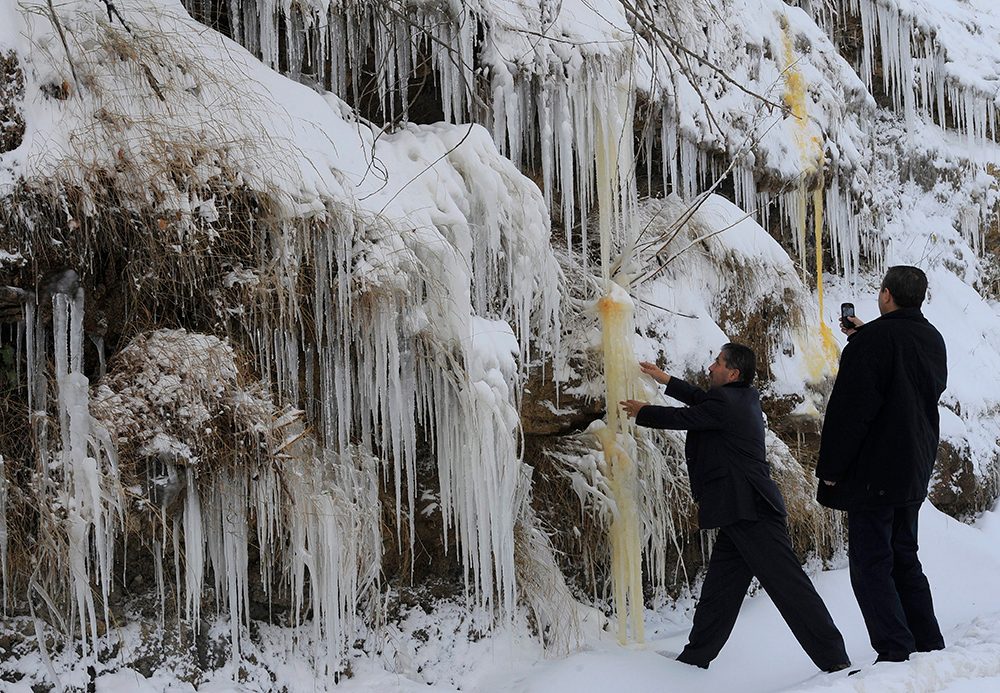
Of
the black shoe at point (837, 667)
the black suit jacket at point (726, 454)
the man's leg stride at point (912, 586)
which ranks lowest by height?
the black shoe at point (837, 667)

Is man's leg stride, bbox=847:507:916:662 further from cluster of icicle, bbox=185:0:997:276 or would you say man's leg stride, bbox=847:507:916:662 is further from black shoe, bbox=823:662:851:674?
cluster of icicle, bbox=185:0:997:276

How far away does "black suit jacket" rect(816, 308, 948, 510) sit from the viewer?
371 centimetres

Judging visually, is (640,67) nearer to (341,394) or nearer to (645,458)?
(645,458)

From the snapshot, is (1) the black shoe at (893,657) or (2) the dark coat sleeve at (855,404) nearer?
(1) the black shoe at (893,657)

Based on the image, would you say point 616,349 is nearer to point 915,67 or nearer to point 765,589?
point 765,589

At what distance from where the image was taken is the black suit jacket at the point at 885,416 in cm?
371

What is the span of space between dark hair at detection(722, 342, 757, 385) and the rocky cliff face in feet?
2.86

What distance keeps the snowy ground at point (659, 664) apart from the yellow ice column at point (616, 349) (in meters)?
0.53

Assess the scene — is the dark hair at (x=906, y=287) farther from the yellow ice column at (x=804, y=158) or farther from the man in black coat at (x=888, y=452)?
the yellow ice column at (x=804, y=158)

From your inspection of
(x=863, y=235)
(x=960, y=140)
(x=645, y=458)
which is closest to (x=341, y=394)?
(x=645, y=458)

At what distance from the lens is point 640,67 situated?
5598 mm

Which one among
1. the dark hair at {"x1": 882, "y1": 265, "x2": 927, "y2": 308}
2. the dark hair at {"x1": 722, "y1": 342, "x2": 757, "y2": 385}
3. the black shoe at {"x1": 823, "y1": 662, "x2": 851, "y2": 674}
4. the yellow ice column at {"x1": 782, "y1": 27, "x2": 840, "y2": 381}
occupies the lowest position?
the black shoe at {"x1": 823, "y1": 662, "x2": 851, "y2": 674}

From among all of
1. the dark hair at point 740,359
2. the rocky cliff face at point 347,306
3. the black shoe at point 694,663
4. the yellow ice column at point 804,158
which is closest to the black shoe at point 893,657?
the black shoe at point 694,663

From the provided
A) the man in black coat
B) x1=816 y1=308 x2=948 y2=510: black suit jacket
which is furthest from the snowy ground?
x1=816 y1=308 x2=948 y2=510: black suit jacket
